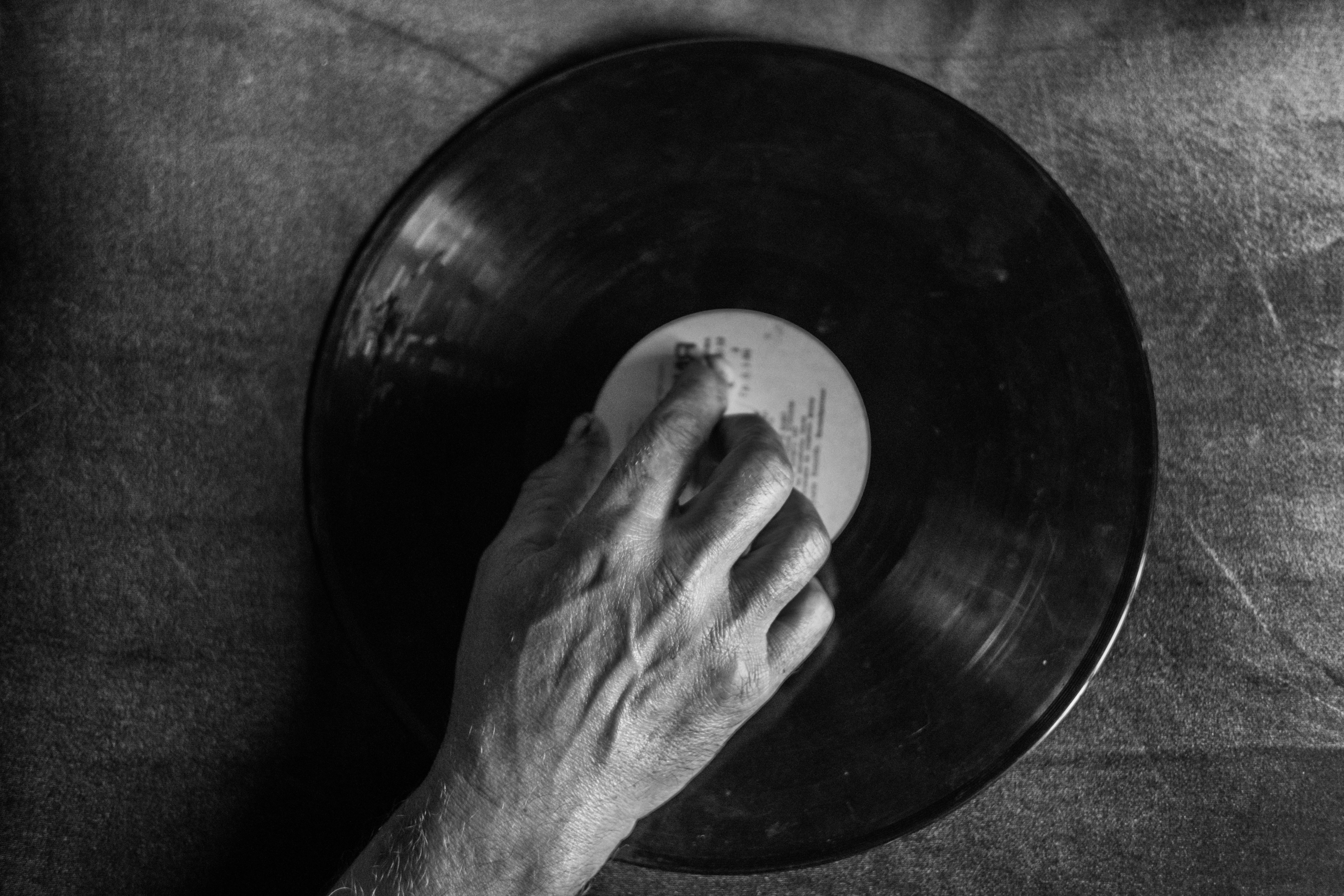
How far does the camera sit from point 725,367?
627 mm

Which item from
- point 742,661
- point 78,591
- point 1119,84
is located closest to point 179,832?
point 78,591

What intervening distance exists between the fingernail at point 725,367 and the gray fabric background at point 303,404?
0.87ft

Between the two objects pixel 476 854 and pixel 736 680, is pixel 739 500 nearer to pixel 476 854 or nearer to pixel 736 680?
pixel 736 680

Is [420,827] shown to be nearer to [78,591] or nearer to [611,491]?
[611,491]

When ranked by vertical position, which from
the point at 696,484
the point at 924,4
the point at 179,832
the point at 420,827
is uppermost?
the point at 924,4

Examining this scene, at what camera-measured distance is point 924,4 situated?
688 millimetres

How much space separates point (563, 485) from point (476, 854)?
0.77 ft

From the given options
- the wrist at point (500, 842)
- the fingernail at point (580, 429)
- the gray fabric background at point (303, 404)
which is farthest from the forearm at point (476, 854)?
the fingernail at point (580, 429)

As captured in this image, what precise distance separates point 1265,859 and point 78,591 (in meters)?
0.93

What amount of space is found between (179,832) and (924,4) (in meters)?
0.86

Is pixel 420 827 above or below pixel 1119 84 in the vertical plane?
below

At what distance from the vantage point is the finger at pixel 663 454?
0.54 meters

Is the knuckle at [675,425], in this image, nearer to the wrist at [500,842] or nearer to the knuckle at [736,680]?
the knuckle at [736,680]

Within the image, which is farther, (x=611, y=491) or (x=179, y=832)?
(x=179, y=832)
